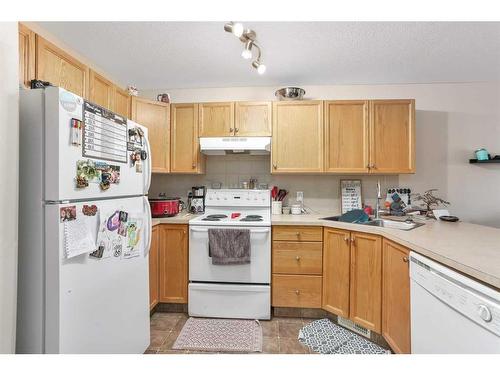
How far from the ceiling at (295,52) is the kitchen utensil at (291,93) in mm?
154

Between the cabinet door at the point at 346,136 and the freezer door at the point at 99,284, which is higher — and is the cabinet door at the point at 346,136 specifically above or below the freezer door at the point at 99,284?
above

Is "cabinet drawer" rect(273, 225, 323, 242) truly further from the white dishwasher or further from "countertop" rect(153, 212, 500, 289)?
the white dishwasher

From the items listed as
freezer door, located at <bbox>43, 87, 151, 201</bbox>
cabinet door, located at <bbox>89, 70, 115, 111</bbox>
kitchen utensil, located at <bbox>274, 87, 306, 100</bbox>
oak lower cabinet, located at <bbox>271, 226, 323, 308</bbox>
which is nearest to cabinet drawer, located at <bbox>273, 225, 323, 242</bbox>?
oak lower cabinet, located at <bbox>271, 226, 323, 308</bbox>

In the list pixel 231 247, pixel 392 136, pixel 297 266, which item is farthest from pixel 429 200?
pixel 231 247

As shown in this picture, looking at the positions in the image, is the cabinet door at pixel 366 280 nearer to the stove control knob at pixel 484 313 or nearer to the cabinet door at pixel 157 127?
the stove control knob at pixel 484 313

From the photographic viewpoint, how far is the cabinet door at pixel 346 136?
232 cm

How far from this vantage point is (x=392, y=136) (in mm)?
2281

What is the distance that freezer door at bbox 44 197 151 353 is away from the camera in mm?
985

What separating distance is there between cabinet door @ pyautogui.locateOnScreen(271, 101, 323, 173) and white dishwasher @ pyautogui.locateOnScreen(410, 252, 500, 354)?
134cm

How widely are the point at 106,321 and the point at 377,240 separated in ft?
5.93

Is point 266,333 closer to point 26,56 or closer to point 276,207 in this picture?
point 276,207

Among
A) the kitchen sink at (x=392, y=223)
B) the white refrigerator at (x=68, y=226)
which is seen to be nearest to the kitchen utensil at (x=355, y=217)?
the kitchen sink at (x=392, y=223)

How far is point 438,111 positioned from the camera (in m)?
2.54
